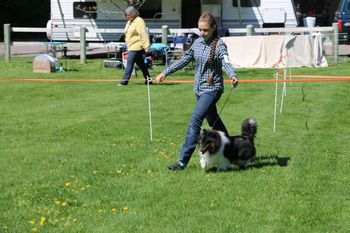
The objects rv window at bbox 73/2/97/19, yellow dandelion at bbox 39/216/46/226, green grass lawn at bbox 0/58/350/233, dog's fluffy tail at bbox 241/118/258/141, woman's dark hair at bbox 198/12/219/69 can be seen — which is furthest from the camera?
→ rv window at bbox 73/2/97/19

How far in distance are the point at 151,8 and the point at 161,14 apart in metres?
0.56

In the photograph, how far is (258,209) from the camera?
221 inches

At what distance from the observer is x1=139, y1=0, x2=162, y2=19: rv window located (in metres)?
27.4

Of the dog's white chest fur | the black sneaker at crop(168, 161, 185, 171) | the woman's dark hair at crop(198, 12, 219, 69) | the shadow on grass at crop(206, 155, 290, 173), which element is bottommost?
the shadow on grass at crop(206, 155, 290, 173)

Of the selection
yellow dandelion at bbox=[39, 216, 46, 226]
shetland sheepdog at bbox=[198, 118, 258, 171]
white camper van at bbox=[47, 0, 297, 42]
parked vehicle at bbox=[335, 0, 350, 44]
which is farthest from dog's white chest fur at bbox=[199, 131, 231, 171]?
white camper van at bbox=[47, 0, 297, 42]

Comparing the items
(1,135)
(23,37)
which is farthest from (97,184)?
(23,37)

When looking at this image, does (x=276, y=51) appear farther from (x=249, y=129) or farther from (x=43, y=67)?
(x=249, y=129)

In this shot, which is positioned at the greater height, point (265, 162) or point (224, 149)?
point (224, 149)

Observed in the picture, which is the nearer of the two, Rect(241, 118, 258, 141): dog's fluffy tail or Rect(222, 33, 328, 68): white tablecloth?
Rect(241, 118, 258, 141): dog's fluffy tail

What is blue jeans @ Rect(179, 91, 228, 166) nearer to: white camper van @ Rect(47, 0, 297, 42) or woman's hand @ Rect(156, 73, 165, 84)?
woman's hand @ Rect(156, 73, 165, 84)

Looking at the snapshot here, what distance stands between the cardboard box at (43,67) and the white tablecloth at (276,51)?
545 cm

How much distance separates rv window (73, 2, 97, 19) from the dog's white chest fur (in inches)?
801

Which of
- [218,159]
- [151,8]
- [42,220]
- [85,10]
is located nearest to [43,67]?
[85,10]

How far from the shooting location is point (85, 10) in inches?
1038
